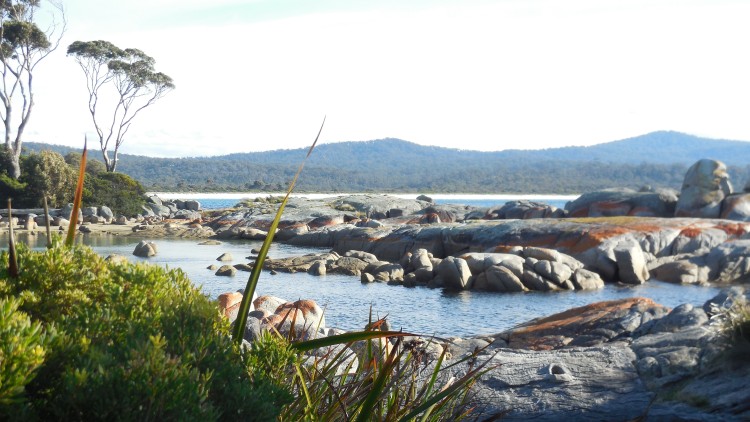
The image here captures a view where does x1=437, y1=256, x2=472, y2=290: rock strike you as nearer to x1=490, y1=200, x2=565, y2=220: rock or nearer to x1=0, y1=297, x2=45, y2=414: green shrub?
x1=490, y1=200, x2=565, y2=220: rock

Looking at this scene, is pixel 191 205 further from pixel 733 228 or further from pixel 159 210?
pixel 733 228

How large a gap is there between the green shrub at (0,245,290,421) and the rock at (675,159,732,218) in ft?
124

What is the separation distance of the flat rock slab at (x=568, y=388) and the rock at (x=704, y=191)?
3212cm

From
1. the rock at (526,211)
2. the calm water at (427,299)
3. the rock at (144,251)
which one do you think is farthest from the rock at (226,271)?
the rock at (526,211)

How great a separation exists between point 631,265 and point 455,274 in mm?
6088

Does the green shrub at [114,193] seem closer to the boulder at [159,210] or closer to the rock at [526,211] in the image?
the boulder at [159,210]

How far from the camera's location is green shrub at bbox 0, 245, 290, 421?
2150mm

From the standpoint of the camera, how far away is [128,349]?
2.25 meters

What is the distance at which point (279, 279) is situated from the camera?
2597 cm

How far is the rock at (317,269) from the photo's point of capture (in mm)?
27688

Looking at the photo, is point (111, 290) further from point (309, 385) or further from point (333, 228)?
point (333, 228)

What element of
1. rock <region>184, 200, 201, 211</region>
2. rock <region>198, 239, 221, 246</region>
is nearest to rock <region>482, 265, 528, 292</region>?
rock <region>198, 239, 221, 246</region>

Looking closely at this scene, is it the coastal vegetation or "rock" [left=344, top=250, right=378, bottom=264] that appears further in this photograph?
the coastal vegetation

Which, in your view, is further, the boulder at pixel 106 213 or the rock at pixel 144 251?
the boulder at pixel 106 213
